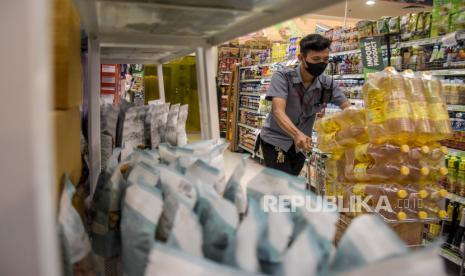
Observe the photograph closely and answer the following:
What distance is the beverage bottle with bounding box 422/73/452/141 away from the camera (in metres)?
1.77

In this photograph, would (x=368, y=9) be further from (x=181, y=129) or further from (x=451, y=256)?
(x=181, y=129)

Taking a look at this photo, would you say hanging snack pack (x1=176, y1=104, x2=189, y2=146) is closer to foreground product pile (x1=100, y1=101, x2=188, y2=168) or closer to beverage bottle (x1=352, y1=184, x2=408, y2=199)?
foreground product pile (x1=100, y1=101, x2=188, y2=168)

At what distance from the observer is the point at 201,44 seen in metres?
1.46

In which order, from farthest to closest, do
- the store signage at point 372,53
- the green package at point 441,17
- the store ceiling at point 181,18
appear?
the store signage at point 372,53
the green package at point 441,17
the store ceiling at point 181,18

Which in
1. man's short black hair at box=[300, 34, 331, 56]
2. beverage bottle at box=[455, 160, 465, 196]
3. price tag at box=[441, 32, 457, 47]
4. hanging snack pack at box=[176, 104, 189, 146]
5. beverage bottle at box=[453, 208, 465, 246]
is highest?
price tag at box=[441, 32, 457, 47]

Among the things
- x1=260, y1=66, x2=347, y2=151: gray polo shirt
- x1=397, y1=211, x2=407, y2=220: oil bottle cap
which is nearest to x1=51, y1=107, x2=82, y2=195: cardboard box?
x1=397, y1=211, x2=407, y2=220: oil bottle cap

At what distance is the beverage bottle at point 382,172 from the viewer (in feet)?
5.88

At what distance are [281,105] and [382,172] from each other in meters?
1.03

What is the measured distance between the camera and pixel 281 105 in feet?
8.84

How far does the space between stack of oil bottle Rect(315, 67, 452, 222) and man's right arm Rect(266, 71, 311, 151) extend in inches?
25.4

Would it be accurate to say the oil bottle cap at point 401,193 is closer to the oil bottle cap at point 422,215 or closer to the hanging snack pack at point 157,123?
the oil bottle cap at point 422,215

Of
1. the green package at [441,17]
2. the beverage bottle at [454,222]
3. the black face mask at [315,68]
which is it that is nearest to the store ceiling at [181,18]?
the black face mask at [315,68]

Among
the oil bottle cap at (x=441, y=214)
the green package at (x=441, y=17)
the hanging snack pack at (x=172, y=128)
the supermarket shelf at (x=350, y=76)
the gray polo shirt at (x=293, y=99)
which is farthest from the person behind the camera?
the supermarket shelf at (x=350, y=76)

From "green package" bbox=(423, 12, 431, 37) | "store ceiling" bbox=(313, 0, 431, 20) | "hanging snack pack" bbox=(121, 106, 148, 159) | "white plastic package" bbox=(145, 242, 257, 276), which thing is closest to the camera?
"white plastic package" bbox=(145, 242, 257, 276)
